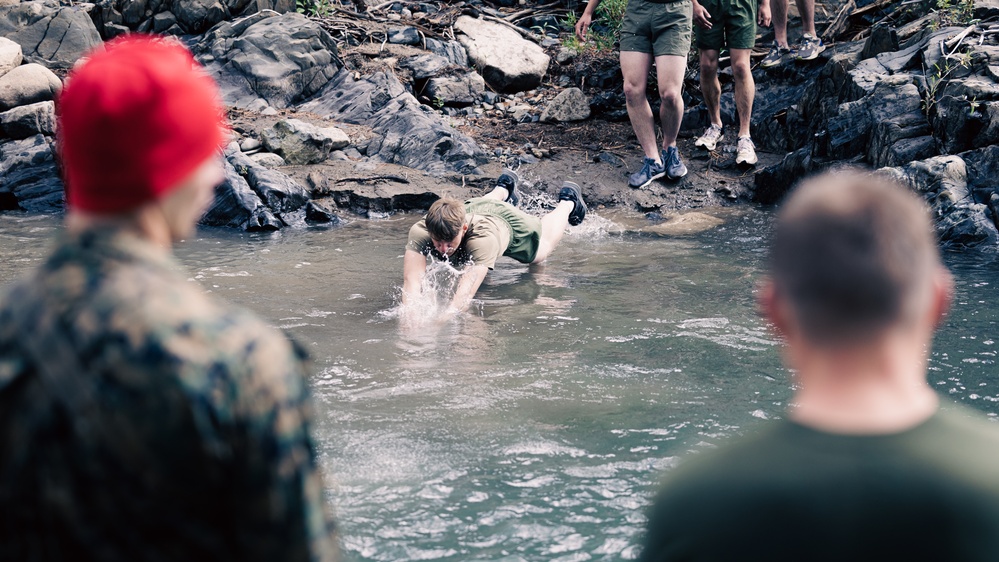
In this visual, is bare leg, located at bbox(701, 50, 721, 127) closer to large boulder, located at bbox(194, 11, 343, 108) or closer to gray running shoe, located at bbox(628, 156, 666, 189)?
gray running shoe, located at bbox(628, 156, 666, 189)

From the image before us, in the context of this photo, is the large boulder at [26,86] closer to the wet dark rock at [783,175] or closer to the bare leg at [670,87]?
the bare leg at [670,87]

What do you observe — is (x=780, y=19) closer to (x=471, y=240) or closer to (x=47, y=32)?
(x=471, y=240)

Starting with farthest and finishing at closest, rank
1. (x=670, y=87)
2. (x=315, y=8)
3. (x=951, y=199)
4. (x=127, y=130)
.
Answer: (x=315, y=8)
(x=670, y=87)
(x=951, y=199)
(x=127, y=130)

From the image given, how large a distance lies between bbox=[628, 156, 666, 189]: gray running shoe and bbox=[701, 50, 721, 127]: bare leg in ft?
3.16

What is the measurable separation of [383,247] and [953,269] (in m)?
4.80

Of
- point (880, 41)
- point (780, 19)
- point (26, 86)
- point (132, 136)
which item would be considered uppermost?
point (780, 19)

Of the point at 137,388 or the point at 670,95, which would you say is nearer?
the point at 137,388

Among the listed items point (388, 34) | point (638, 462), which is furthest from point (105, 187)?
point (388, 34)

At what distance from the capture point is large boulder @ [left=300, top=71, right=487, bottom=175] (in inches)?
429

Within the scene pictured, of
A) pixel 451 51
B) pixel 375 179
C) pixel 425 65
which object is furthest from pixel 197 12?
pixel 375 179

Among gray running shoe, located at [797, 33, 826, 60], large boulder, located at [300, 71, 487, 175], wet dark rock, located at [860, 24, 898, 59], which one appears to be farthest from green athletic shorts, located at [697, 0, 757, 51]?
large boulder, located at [300, 71, 487, 175]

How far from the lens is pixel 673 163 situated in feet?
33.1

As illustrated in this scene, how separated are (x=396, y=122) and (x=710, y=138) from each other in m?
3.86

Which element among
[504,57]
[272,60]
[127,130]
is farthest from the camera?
[504,57]
